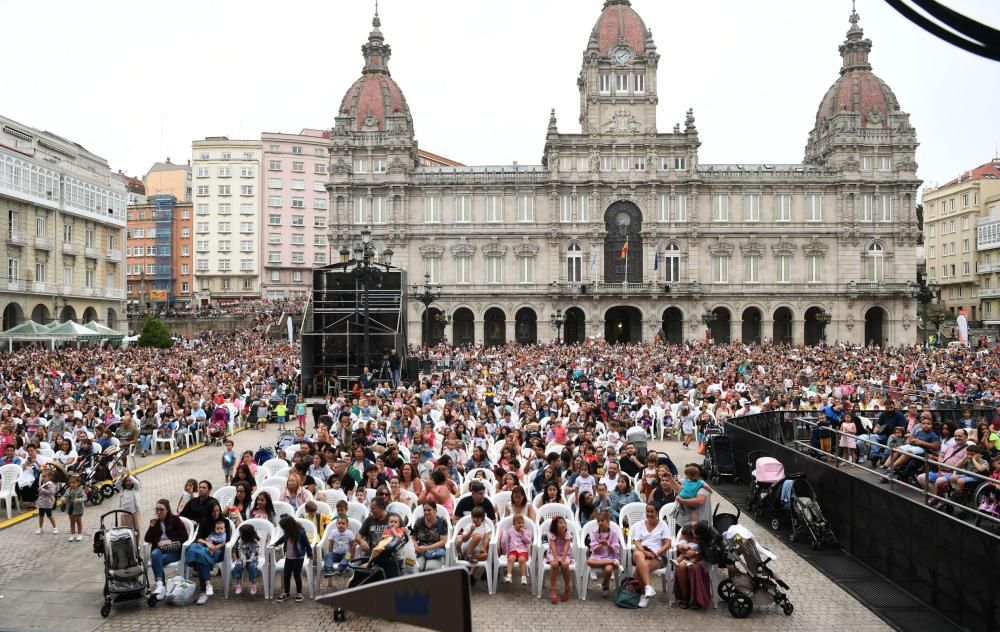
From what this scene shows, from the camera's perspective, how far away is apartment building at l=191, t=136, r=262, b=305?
277ft

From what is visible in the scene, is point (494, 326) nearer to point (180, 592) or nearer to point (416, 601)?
point (180, 592)

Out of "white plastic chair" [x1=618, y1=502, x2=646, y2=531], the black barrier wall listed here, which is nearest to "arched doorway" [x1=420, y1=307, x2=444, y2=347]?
the black barrier wall

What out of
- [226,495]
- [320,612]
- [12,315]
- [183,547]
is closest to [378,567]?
[320,612]

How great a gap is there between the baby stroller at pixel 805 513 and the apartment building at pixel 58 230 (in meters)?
50.6

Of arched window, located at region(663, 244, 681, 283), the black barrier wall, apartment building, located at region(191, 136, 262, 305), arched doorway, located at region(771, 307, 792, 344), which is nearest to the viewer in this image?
the black barrier wall

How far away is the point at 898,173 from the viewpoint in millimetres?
61438

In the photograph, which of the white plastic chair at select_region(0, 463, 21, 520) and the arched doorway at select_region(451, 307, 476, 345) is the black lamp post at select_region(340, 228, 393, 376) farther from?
the arched doorway at select_region(451, 307, 476, 345)

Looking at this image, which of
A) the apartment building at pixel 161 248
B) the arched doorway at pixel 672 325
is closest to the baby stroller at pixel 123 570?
the arched doorway at pixel 672 325

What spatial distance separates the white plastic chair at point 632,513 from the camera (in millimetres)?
10359

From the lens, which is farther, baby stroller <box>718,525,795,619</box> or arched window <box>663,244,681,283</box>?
arched window <box>663,244,681,283</box>

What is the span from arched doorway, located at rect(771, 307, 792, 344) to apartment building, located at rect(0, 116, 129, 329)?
54.6 m

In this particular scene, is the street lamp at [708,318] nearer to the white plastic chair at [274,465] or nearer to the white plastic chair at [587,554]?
the white plastic chair at [274,465]

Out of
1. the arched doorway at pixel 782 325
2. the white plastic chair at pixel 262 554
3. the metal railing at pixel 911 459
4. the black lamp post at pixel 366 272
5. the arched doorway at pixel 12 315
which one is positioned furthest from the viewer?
the arched doorway at pixel 782 325

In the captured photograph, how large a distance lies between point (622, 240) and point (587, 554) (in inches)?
2130
